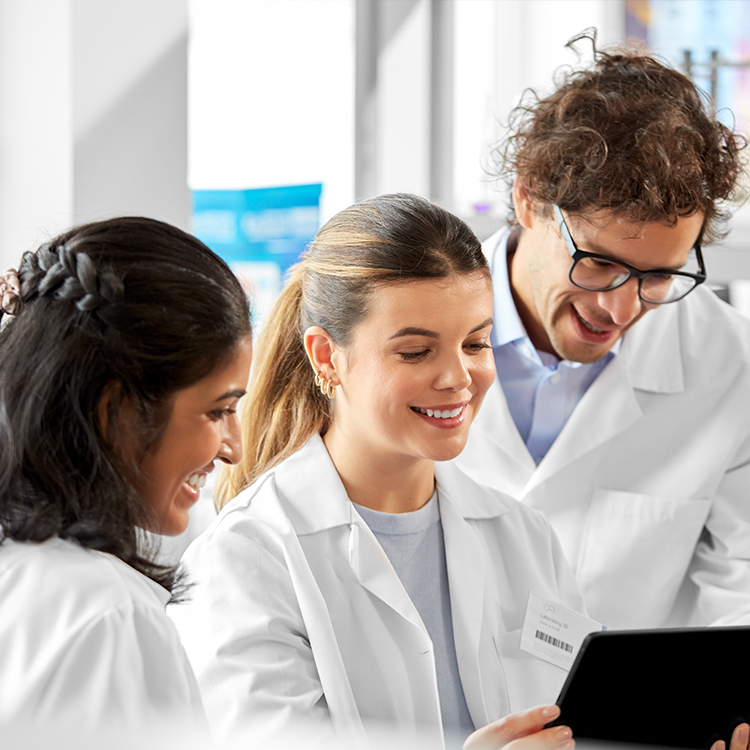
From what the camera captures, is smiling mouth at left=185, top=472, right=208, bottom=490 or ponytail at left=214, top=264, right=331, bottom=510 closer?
smiling mouth at left=185, top=472, right=208, bottom=490

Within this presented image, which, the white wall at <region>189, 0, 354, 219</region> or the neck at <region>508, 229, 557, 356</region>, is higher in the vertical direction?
the white wall at <region>189, 0, 354, 219</region>

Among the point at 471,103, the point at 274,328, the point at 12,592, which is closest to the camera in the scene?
the point at 12,592

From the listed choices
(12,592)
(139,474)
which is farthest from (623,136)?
(12,592)

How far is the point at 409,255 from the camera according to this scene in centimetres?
135

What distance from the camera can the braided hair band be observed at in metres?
0.90

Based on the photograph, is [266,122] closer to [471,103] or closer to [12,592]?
[471,103]

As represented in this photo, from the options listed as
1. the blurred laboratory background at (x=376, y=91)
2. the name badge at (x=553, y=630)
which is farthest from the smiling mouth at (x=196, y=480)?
the blurred laboratory background at (x=376, y=91)

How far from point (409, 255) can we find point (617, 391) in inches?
26.3

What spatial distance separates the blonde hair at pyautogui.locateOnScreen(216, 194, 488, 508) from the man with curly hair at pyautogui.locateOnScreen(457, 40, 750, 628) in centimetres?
32

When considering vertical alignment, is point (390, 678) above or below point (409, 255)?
below

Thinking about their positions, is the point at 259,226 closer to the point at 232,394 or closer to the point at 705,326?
the point at 705,326

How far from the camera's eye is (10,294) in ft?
2.98

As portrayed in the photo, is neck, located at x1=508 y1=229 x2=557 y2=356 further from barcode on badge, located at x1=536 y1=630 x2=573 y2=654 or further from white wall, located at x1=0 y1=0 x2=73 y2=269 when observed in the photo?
white wall, located at x1=0 y1=0 x2=73 y2=269

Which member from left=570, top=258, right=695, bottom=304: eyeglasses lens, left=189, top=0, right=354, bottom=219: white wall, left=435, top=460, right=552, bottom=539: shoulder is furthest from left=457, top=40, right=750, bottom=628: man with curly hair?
left=189, top=0, right=354, bottom=219: white wall
